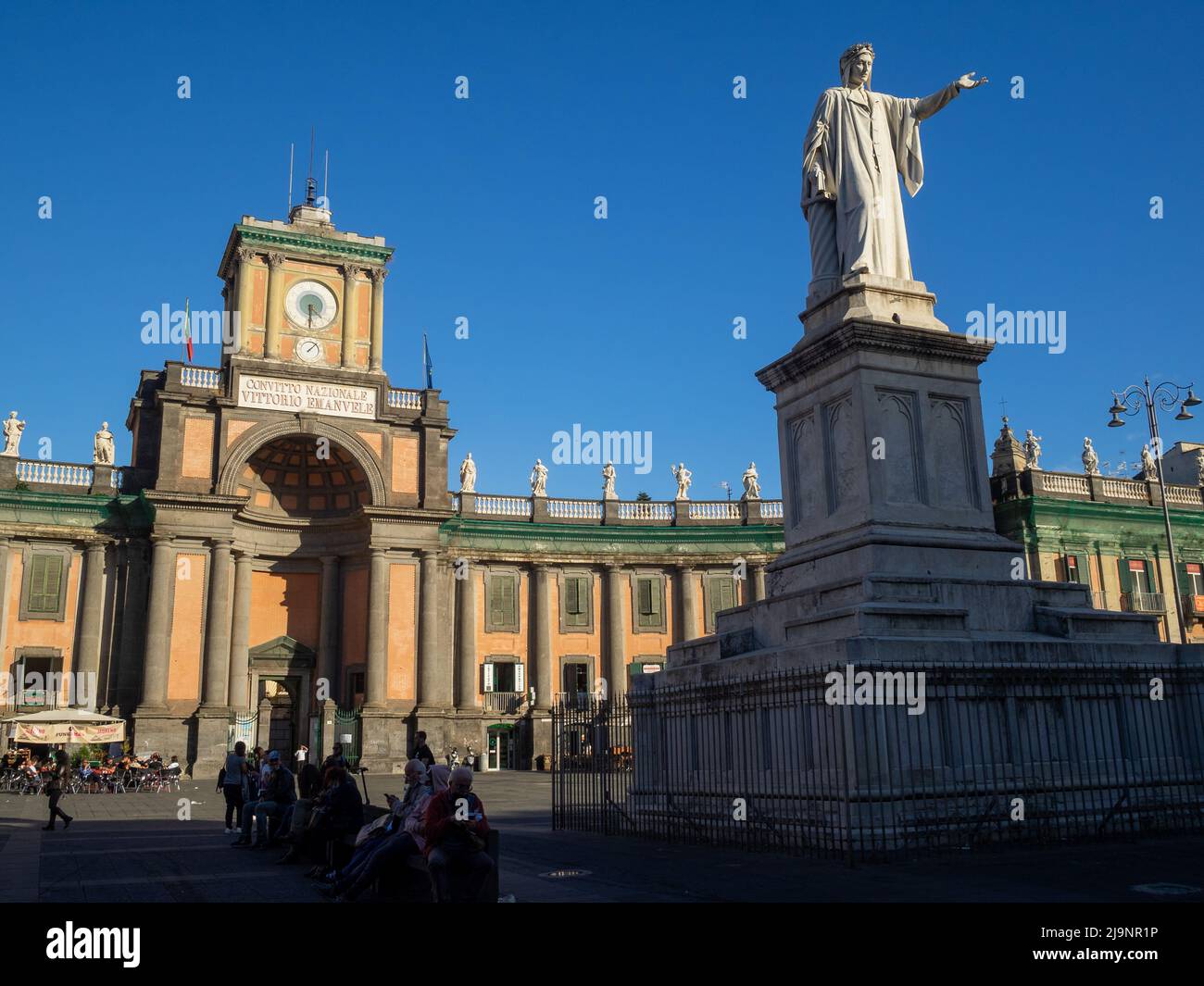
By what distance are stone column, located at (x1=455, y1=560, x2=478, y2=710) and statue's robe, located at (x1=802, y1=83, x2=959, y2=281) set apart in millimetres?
31677

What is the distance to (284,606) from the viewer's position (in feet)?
143

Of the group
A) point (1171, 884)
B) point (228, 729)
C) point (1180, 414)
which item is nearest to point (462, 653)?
point (228, 729)

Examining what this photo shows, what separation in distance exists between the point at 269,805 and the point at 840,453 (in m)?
9.79

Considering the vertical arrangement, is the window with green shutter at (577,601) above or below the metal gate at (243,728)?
above

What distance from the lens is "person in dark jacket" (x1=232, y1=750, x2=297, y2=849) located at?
15.7 metres

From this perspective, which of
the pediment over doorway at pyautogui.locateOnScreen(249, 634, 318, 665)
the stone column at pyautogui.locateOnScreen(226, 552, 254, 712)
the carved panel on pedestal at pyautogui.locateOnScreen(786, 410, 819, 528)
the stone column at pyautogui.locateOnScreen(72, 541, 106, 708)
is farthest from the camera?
the pediment over doorway at pyautogui.locateOnScreen(249, 634, 318, 665)

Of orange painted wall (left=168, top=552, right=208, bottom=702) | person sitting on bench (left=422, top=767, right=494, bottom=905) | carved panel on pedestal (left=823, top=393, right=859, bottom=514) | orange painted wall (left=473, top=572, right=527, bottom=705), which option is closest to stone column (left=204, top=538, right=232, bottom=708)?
orange painted wall (left=168, top=552, right=208, bottom=702)

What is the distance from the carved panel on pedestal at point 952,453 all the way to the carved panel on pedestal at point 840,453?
105 centimetres

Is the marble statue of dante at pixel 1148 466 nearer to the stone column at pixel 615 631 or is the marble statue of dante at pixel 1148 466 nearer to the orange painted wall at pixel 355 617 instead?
the stone column at pixel 615 631

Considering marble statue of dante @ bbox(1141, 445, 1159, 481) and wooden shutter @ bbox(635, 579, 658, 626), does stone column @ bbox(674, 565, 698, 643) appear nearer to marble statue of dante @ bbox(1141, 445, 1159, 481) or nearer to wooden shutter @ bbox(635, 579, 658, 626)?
wooden shutter @ bbox(635, 579, 658, 626)

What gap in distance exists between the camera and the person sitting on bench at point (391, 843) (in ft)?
30.6

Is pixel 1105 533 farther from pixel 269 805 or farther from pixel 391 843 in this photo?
pixel 391 843

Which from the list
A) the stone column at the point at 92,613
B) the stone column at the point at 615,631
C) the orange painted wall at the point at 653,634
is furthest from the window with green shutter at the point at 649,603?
the stone column at the point at 92,613

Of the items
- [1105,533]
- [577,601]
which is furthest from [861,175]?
[1105,533]
